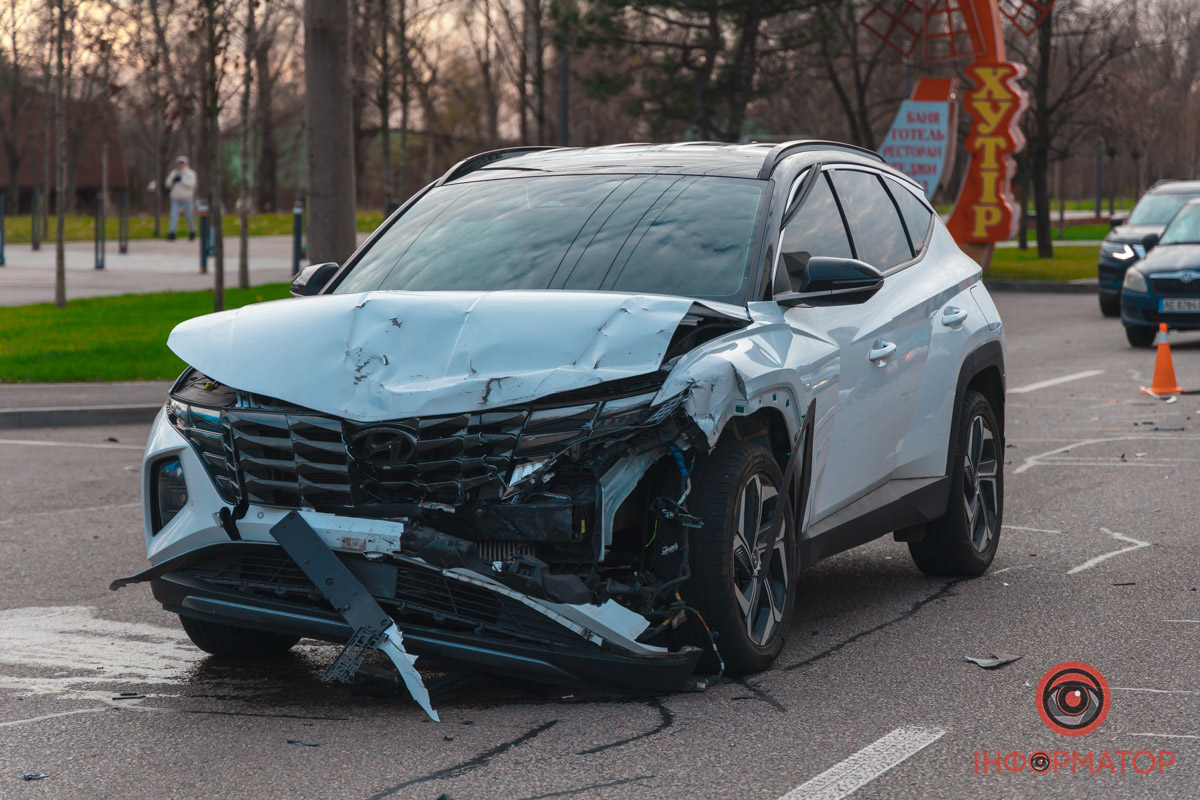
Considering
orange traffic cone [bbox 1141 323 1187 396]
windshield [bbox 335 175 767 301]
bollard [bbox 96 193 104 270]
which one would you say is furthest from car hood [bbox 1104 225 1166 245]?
bollard [bbox 96 193 104 270]

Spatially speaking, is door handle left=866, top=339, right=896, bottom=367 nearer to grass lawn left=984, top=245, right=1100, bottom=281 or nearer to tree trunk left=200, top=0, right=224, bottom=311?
tree trunk left=200, top=0, right=224, bottom=311

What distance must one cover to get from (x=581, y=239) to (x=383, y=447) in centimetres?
149

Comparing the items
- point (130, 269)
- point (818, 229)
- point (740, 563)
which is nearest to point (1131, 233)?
point (818, 229)

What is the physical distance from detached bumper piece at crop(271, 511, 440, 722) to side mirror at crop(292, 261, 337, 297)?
5.71ft

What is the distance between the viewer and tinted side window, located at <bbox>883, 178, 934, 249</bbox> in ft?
22.0

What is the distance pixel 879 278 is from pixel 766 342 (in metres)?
0.59

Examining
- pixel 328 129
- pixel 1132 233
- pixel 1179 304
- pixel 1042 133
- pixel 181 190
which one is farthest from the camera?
pixel 181 190

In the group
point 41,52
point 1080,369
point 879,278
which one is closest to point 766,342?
point 879,278

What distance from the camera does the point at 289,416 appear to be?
436 cm

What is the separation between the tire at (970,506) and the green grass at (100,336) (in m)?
8.81

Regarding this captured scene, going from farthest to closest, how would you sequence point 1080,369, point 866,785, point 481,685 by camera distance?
point 1080,369 < point 481,685 < point 866,785

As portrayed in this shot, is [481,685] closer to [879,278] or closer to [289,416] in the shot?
[289,416]

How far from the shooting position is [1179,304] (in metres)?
16.9

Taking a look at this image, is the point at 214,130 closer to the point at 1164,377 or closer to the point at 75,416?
the point at 75,416
